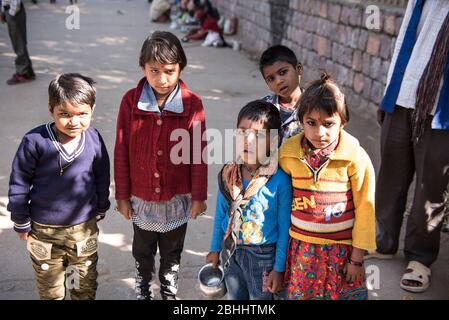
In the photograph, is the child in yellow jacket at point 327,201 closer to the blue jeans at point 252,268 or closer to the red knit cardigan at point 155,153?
the blue jeans at point 252,268

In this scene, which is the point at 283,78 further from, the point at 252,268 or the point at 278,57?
the point at 252,268

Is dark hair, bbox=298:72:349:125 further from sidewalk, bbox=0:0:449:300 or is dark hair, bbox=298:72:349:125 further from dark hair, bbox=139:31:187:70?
sidewalk, bbox=0:0:449:300

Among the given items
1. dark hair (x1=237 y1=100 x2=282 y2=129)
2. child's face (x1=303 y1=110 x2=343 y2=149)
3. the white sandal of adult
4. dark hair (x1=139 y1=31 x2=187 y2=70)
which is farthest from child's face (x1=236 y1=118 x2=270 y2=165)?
the white sandal of adult

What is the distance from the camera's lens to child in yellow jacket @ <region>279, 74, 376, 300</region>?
2000 millimetres

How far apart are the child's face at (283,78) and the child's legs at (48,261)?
4.06 feet

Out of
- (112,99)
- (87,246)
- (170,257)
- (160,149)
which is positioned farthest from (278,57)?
(112,99)

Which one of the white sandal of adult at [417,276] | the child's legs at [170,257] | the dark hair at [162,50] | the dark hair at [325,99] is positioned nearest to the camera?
the dark hair at [325,99]

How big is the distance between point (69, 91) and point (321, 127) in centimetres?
107

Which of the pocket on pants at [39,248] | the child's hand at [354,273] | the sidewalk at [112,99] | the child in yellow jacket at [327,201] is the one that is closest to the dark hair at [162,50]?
the child in yellow jacket at [327,201]

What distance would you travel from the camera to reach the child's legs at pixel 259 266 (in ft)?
6.96

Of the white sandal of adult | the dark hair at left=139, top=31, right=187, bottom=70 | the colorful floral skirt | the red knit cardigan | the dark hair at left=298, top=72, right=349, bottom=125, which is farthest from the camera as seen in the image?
the white sandal of adult

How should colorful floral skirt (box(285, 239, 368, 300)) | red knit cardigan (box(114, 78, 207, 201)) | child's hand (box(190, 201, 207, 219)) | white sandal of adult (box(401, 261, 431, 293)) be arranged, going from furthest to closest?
white sandal of adult (box(401, 261, 431, 293)), child's hand (box(190, 201, 207, 219)), red knit cardigan (box(114, 78, 207, 201)), colorful floral skirt (box(285, 239, 368, 300))

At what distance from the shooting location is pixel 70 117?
2174mm

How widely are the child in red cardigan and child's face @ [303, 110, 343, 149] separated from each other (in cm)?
56
